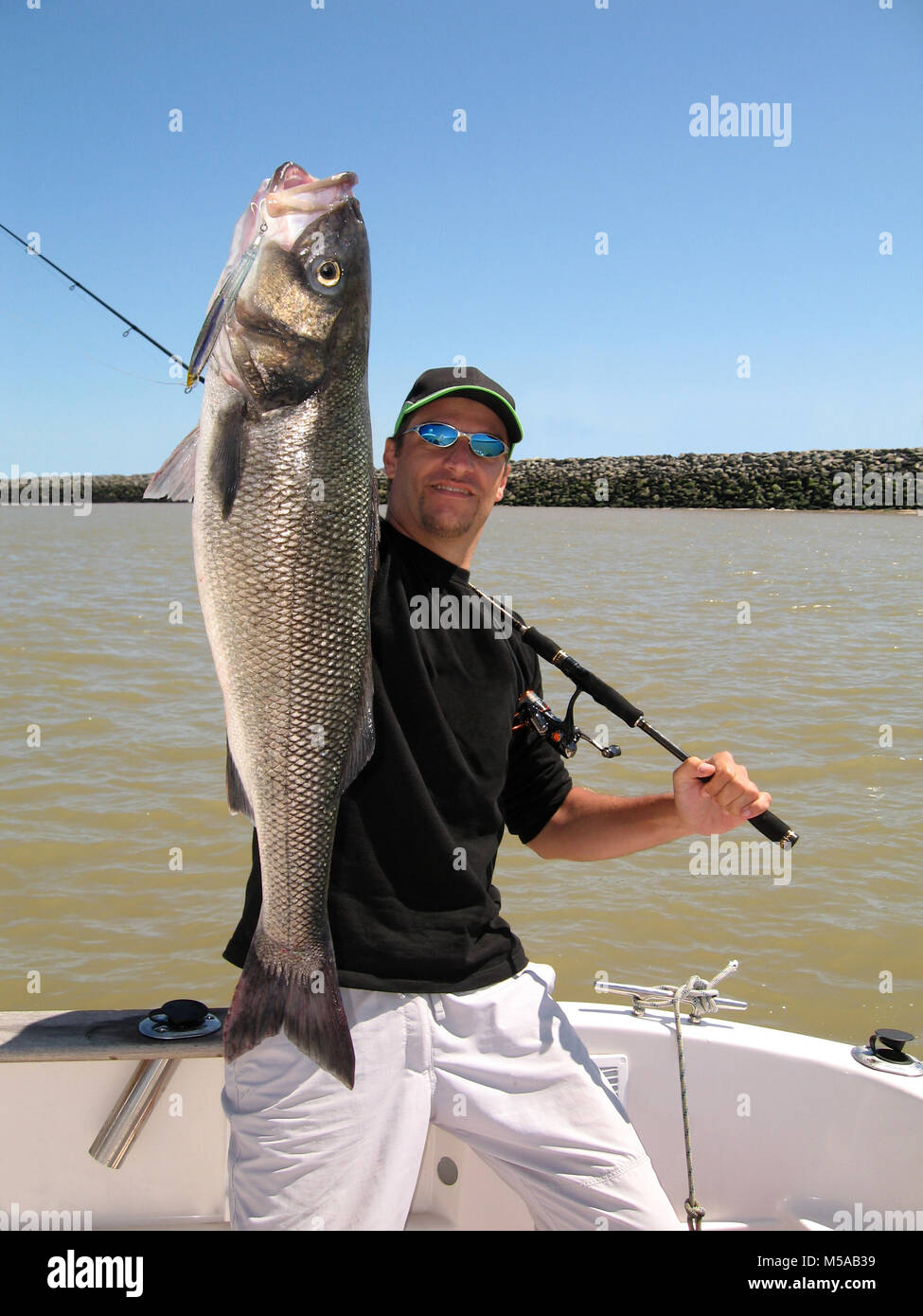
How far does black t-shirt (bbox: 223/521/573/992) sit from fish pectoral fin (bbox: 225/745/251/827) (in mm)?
151

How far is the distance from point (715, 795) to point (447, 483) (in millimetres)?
1042

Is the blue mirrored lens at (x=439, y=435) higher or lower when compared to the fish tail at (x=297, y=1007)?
higher

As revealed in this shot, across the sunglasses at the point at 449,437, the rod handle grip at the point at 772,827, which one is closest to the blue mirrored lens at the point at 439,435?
the sunglasses at the point at 449,437

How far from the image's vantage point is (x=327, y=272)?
2.16m

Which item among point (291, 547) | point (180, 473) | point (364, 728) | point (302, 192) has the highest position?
point (302, 192)

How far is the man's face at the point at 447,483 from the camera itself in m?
2.72

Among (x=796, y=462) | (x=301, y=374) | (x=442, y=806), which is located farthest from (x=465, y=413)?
(x=796, y=462)

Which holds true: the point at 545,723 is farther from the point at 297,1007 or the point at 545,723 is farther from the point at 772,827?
the point at 297,1007

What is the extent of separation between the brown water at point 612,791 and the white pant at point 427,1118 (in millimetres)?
766

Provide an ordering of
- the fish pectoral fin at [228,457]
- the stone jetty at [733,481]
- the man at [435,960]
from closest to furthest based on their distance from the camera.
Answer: the fish pectoral fin at [228,457]
the man at [435,960]
the stone jetty at [733,481]

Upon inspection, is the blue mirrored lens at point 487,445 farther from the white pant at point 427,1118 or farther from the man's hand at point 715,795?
the white pant at point 427,1118

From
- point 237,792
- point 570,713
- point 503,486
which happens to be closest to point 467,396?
point 503,486

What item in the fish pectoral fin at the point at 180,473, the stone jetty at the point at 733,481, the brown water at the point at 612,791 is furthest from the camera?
the stone jetty at the point at 733,481

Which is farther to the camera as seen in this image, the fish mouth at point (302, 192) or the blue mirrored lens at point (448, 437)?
the blue mirrored lens at point (448, 437)
